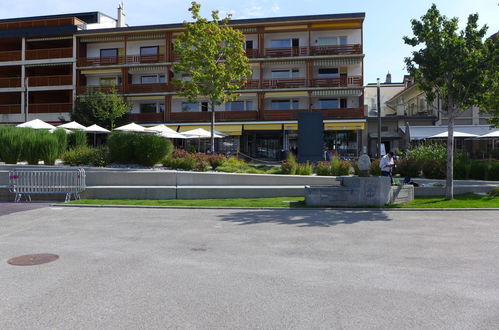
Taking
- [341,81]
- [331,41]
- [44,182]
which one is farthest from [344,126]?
[44,182]

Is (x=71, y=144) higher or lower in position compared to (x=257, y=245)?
higher

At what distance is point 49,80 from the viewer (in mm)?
40812

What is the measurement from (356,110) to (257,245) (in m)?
29.5

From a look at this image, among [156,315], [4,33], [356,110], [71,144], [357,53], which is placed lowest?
[156,315]

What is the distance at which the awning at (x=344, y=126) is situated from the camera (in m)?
33.6

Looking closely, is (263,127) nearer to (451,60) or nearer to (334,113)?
(334,113)

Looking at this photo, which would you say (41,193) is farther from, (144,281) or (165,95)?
A: (165,95)

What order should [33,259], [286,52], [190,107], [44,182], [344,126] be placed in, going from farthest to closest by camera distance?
[190,107] → [286,52] → [344,126] → [44,182] → [33,259]

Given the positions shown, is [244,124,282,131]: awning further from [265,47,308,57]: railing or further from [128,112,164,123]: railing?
[128,112,164,123]: railing

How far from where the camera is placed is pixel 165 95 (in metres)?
38.7

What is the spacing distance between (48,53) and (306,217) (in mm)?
39555

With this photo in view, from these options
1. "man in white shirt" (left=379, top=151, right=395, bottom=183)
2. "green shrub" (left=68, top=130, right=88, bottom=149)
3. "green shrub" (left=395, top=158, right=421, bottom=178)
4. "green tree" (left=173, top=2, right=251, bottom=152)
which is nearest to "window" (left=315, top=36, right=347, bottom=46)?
"green tree" (left=173, top=2, right=251, bottom=152)

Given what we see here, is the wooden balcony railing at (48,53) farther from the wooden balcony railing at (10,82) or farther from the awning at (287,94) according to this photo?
the awning at (287,94)

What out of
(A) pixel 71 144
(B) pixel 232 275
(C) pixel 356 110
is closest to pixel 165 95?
(C) pixel 356 110
